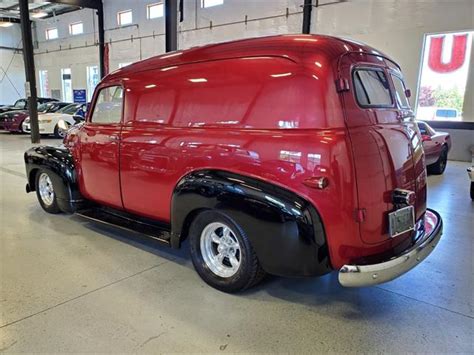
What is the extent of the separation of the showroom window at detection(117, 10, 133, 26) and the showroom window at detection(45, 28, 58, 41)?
21.1ft

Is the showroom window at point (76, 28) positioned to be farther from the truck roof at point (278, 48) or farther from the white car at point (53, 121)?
the truck roof at point (278, 48)

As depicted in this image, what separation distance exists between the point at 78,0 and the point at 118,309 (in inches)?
639

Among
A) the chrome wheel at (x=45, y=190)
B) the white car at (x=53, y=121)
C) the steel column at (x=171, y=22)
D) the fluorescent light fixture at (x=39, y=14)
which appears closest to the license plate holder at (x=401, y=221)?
the chrome wheel at (x=45, y=190)

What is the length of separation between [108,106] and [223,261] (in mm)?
2054

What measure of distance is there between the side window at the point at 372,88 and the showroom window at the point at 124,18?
15.8 metres

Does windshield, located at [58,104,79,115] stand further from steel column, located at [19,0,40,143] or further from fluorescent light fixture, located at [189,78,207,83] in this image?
fluorescent light fixture, located at [189,78,207,83]

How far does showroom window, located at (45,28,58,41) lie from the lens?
2099 centimetres

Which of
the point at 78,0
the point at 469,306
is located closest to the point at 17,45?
the point at 78,0

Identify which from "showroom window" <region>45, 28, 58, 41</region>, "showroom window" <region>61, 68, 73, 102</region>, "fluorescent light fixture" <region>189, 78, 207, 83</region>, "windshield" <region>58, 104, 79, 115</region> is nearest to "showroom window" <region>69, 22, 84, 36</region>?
"showroom window" <region>45, 28, 58, 41</region>

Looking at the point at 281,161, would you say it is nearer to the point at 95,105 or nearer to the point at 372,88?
the point at 372,88

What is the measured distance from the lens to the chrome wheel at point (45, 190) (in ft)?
15.1

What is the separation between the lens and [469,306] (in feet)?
8.68

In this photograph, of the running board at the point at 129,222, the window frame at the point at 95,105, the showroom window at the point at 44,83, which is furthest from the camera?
the showroom window at the point at 44,83

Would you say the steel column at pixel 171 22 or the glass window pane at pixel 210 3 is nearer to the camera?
the steel column at pixel 171 22
